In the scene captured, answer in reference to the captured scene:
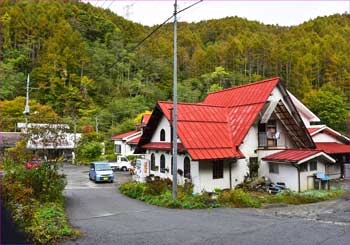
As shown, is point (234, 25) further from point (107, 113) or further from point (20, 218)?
point (20, 218)

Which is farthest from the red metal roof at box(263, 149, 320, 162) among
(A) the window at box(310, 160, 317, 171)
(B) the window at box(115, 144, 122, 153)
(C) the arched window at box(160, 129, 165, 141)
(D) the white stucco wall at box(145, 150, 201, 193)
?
(B) the window at box(115, 144, 122, 153)

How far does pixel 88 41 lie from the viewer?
70.2 metres

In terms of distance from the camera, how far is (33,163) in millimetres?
12609

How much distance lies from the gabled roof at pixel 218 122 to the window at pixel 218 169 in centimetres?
75

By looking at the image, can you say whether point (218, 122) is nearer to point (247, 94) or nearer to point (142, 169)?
point (247, 94)

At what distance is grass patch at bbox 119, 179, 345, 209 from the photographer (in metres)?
12.9

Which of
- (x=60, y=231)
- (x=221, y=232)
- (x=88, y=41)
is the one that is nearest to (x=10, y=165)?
(x=60, y=231)

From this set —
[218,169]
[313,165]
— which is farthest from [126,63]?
[313,165]

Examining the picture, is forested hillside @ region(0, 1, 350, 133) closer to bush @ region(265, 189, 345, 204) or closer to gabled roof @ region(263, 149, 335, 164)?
gabled roof @ region(263, 149, 335, 164)

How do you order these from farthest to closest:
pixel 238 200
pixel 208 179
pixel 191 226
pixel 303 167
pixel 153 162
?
Answer: pixel 153 162 < pixel 303 167 < pixel 208 179 < pixel 238 200 < pixel 191 226

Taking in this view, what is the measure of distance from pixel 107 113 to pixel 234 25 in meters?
53.5

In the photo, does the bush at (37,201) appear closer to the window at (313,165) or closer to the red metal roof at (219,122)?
the red metal roof at (219,122)

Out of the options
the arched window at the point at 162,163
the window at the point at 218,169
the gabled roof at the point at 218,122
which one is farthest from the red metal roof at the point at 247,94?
the arched window at the point at 162,163

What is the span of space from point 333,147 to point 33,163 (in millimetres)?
19701
